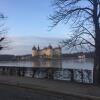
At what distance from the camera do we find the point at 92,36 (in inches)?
974

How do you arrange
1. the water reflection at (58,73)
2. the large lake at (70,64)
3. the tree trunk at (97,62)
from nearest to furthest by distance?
the tree trunk at (97,62) < the water reflection at (58,73) < the large lake at (70,64)

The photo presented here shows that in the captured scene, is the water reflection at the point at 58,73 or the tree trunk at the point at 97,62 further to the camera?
the water reflection at the point at 58,73

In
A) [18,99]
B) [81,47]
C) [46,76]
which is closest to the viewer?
[18,99]

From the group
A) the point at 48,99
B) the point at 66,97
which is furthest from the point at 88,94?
the point at 48,99

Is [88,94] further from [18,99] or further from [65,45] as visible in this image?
[65,45]

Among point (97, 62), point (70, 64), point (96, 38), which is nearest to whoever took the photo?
point (96, 38)

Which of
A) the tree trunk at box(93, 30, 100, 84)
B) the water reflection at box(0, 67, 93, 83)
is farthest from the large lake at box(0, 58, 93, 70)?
the tree trunk at box(93, 30, 100, 84)

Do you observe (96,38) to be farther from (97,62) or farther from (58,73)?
(58,73)

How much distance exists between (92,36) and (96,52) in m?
1.21

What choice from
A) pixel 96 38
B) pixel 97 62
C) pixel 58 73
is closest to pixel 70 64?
pixel 58 73

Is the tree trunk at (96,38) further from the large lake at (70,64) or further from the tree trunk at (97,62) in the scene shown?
the large lake at (70,64)

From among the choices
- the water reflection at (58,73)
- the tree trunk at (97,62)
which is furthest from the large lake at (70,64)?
the tree trunk at (97,62)

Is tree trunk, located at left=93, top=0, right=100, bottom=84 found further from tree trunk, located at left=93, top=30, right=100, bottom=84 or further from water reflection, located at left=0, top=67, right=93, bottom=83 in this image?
water reflection, located at left=0, top=67, right=93, bottom=83

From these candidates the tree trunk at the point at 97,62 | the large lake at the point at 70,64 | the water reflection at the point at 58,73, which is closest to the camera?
the tree trunk at the point at 97,62
